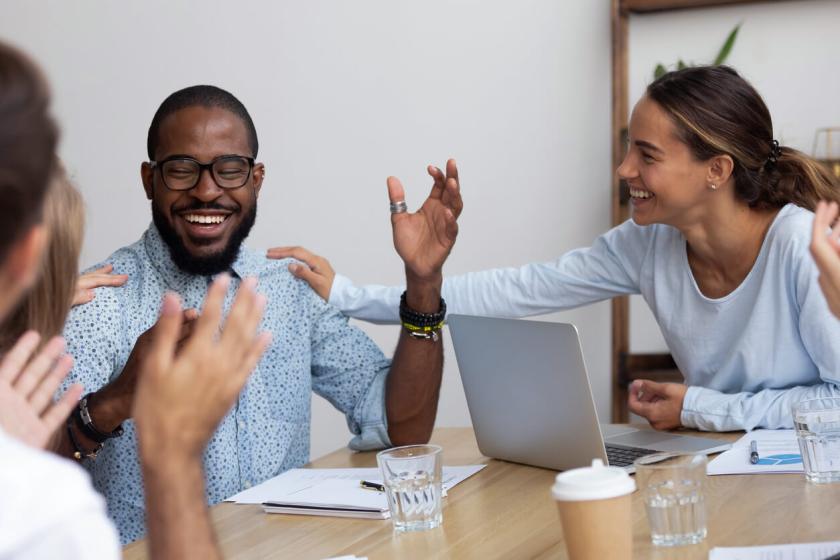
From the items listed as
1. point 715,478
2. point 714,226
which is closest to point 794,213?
point 714,226

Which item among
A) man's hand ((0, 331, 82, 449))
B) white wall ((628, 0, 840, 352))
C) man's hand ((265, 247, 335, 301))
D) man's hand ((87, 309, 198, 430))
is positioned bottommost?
man's hand ((87, 309, 198, 430))

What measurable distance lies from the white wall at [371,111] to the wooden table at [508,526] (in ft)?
6.53

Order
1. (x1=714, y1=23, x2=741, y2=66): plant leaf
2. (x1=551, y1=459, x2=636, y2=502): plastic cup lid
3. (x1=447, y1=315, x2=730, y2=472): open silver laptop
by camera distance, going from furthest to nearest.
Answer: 1. (x1=714, y1=23, x2=741, y2=66): plant leaf
2. (x1=447, y1=315, x2=730, y2=472): open silver laptop
3. (x1=551, y1=459, x2=636, y2=502): plastic cup lid

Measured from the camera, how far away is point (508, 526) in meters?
1.44

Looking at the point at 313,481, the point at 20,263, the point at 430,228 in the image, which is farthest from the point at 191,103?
the point at 20,263

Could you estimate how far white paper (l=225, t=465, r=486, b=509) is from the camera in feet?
5.49

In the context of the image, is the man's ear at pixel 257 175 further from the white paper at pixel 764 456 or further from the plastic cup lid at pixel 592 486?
the plastic cup lid at pixel 592 486

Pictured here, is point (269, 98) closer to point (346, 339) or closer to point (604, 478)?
point (346, 339)

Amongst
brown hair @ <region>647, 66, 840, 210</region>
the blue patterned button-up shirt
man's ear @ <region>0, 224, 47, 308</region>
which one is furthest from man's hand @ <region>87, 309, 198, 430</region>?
brown hair @ <region>647, 66, 840, 210</region>

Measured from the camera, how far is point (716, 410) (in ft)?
6.45

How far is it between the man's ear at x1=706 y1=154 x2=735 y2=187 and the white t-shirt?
1689 mm

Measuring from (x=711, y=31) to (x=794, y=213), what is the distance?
1.43 meters

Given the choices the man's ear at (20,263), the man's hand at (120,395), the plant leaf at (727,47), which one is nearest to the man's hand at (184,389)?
the man's ear at (20,263)

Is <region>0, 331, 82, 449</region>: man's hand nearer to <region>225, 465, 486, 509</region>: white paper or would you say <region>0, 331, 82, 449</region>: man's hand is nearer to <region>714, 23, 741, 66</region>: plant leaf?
<region>225, 465, 486, 509</region>: white paper
